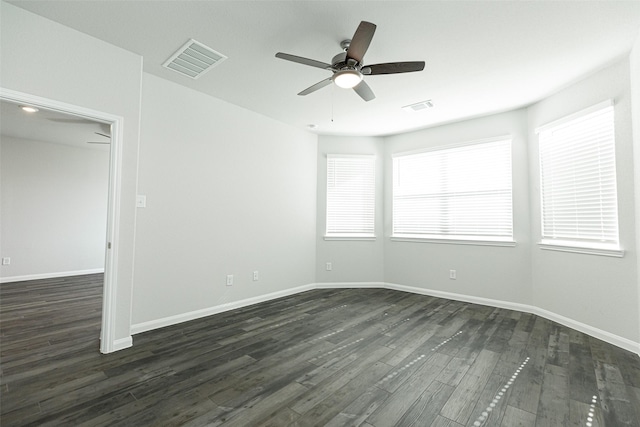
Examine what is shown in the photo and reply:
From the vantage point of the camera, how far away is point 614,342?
2834mm

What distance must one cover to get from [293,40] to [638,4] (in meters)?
2.61

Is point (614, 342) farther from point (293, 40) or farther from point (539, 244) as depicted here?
point (293, 40)

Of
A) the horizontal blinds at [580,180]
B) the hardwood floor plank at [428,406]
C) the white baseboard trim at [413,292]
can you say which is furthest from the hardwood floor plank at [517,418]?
the horizontal blinds at [580,180]

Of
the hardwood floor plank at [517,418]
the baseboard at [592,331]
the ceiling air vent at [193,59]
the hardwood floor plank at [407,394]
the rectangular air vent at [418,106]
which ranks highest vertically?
the rectangular air vent at [418,106]

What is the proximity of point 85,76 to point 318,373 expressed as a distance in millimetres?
3195

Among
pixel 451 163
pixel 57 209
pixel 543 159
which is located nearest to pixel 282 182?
pixel 451 163

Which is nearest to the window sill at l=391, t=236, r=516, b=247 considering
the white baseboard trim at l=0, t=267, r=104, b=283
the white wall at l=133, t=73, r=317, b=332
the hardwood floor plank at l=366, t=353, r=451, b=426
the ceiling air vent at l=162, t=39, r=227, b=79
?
the white wall at l=133, t=73, r=317, b=332

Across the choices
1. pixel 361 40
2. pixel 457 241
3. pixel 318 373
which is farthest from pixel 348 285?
pixel 361 40

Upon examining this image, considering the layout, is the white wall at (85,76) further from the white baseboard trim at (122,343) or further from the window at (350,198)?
the window at (350,198)

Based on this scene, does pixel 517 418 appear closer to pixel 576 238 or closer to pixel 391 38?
pixel 576 238

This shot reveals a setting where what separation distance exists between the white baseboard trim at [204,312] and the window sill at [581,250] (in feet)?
11.6

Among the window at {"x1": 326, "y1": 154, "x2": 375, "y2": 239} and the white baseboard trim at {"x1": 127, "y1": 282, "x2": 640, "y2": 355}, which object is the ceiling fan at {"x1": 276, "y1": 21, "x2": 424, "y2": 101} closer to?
the window at {"x1": 326, "y1": 154, "x2": 375, "y2": 239}

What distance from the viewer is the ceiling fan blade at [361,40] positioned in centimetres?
186

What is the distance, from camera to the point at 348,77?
2336mm
